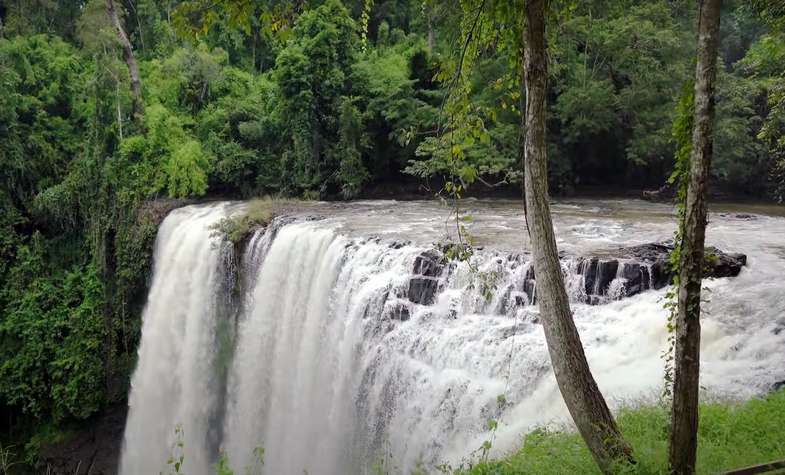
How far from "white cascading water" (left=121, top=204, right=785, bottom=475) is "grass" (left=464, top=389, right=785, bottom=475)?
691 mm

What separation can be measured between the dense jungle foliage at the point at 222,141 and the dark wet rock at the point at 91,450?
0.50 meters

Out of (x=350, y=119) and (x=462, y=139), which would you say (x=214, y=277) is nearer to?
(x=350, y=119)

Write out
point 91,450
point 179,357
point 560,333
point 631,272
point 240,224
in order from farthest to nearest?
point 91,450 → point 179,357 → point 240,224 → point 631,272 → point 560,333

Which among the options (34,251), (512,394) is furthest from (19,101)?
(512,394)

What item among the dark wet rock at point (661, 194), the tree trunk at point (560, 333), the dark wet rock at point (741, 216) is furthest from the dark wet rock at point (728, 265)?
the dark wet rock at point (661, 194)

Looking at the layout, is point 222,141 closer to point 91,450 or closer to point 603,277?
point 91,450

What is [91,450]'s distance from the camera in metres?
14.9

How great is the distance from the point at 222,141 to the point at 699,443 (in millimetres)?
18940

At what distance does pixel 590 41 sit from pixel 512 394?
46.6 ft

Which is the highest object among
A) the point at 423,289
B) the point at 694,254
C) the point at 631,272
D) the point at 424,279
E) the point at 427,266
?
the point at 694,254

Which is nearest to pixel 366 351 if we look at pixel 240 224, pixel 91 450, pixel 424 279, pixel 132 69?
pixel 424 279

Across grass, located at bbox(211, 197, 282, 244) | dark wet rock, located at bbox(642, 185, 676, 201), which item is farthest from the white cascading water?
dark wet rock, located at bbox(642, 185, 676, 201)

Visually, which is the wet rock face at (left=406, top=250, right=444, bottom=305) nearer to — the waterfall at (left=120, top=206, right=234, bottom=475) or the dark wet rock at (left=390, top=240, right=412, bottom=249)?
the dark wet rock at (left=390, top=240, right=412, bottom=249)

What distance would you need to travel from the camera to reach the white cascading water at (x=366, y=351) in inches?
263
